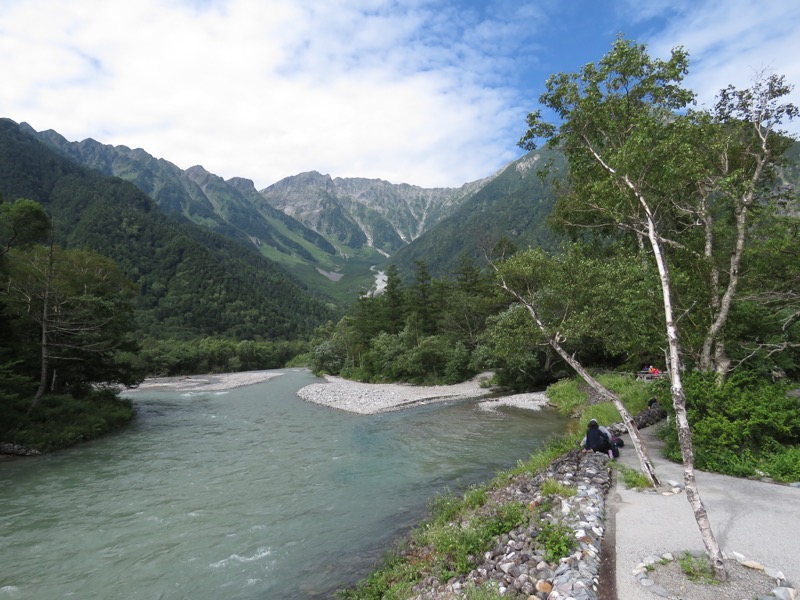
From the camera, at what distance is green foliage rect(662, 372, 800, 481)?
11406mm

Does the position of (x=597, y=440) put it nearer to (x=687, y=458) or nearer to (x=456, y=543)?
(x=687, y=458)

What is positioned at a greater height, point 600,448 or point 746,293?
point 746,293

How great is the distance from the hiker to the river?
161 inches

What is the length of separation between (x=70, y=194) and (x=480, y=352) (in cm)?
23637

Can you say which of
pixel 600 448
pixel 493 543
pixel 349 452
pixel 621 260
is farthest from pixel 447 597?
pixel 349 452

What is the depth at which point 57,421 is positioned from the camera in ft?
79.5

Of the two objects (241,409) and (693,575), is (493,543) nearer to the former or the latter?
(693,575)

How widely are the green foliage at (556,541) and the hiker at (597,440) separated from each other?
7116 millimetres

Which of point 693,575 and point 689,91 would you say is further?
point 689,91

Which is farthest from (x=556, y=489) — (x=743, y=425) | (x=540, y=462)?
(x=743, y=425)

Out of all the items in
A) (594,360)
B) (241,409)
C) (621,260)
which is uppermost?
(621,260)

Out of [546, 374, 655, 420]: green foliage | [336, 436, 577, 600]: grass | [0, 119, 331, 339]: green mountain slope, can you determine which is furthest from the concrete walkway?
[0, 119, 331, 339]: green mountain slope

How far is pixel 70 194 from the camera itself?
19700 cm

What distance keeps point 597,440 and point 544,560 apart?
837 cm
